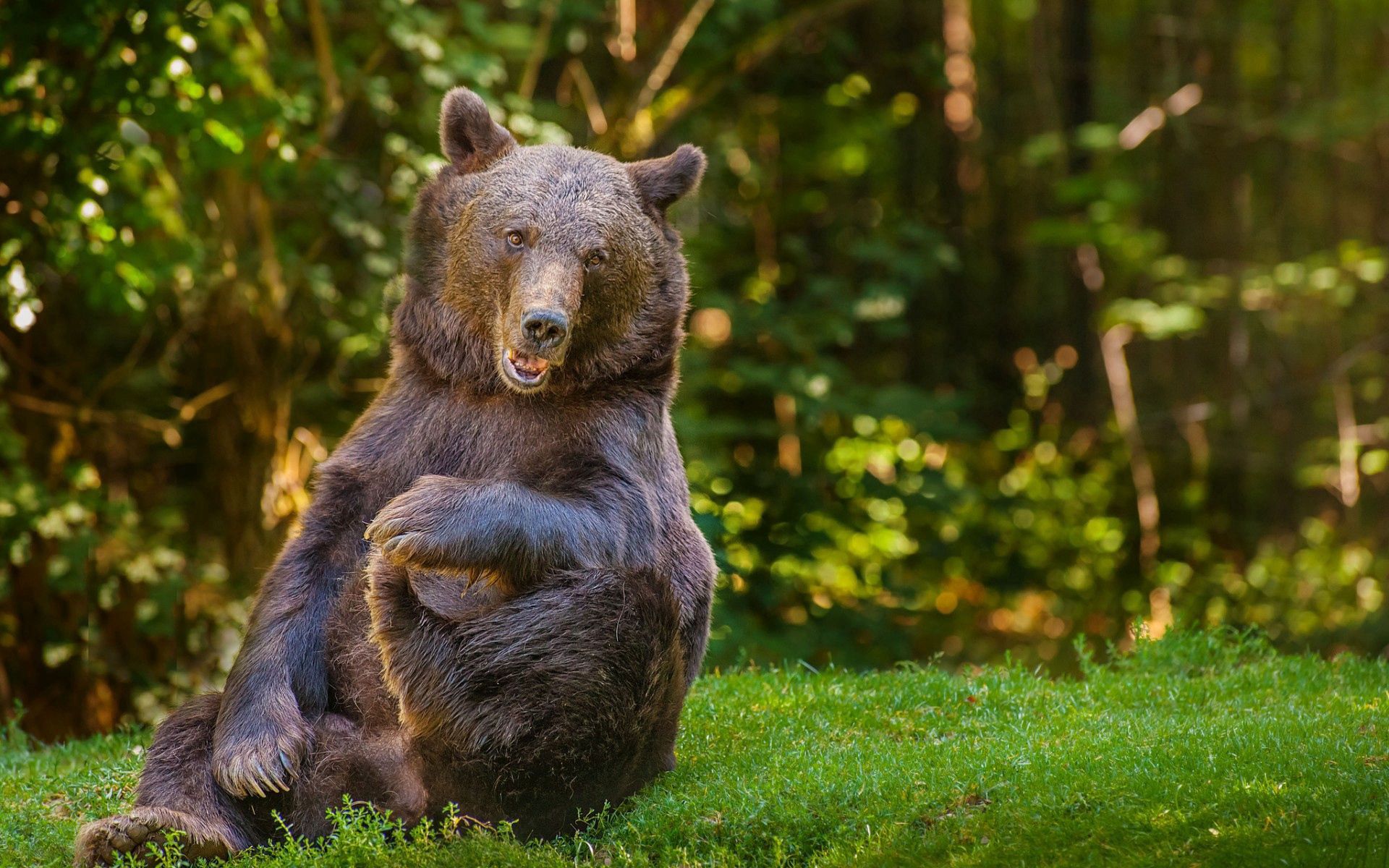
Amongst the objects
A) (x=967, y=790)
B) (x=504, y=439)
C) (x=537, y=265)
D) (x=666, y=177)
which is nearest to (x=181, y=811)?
(x=504, y=439)

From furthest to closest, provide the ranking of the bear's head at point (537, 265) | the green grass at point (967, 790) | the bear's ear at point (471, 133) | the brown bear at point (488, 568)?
the bear's ear at point (471, 133) < the bear's head at point (537, 265) < the brown bear at point (488, 568) < the green grass at point (967, 790)

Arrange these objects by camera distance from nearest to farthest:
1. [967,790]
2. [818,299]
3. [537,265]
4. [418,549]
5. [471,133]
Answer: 1. [418,549]
2. [967,790]
3. [537,265]
4. [471,133]
5. [818,299]

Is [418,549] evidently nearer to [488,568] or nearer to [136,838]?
[488,568]

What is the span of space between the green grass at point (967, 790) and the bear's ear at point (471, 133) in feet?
8.11

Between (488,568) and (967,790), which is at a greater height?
(488,568)

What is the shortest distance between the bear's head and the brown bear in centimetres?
1

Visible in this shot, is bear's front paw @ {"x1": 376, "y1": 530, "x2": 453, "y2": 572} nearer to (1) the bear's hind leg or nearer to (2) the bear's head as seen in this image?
(2) the bear's head

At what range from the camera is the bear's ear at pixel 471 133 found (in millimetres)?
5301

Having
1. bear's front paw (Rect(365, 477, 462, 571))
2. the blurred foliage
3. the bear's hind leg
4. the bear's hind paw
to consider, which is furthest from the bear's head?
the blurred foliage

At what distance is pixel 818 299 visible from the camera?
11711 mm

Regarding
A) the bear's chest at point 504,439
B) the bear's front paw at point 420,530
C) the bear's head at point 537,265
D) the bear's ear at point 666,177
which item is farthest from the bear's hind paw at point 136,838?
the bear's ear at point 666,177

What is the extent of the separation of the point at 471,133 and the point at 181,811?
2.68 meters

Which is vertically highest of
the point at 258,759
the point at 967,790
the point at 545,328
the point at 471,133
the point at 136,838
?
the point at 471,133

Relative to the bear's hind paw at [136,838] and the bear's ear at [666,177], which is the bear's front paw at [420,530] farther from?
the bear's ear at [666,177]
